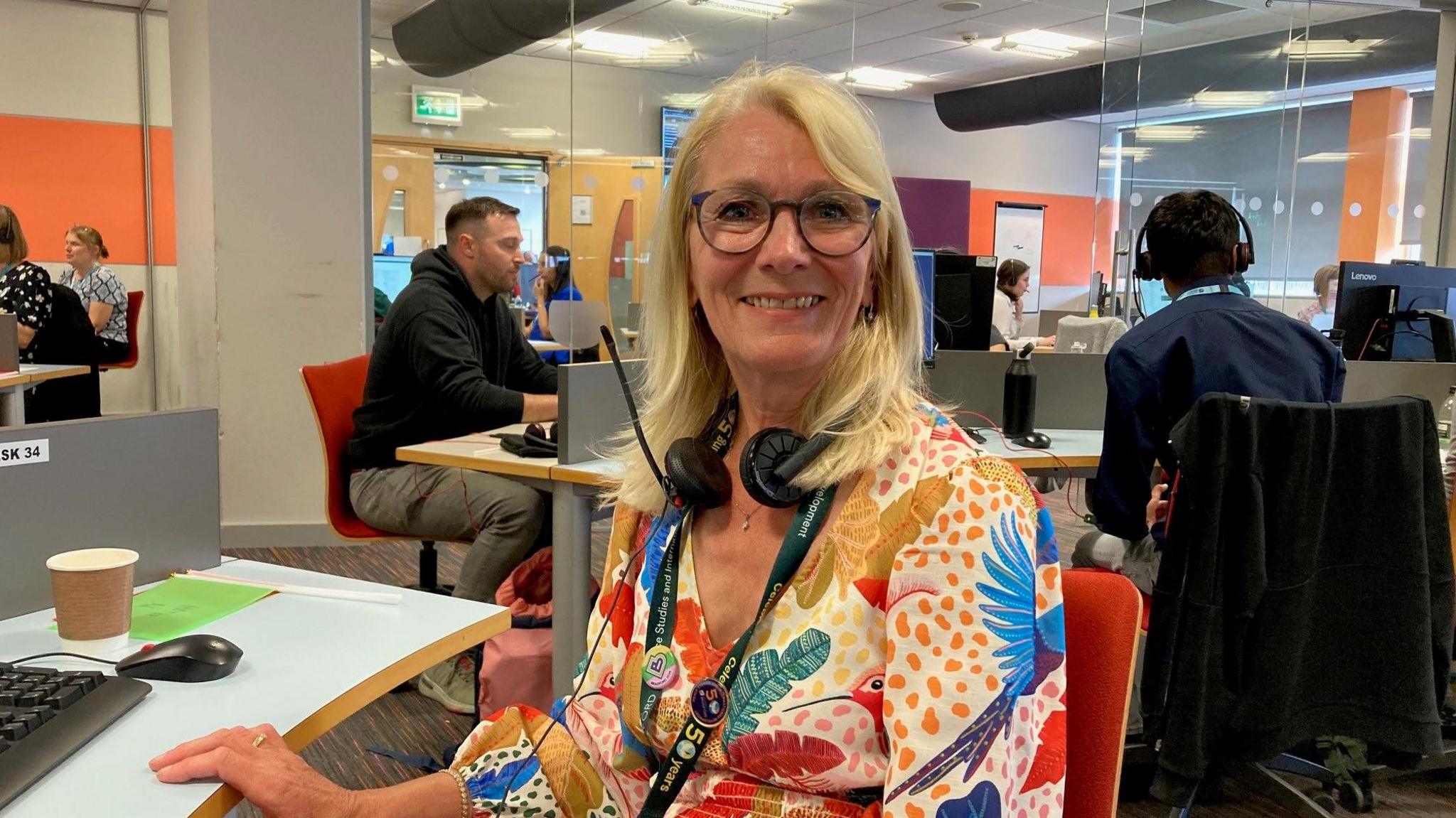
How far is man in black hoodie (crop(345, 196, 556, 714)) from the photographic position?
3020 mm

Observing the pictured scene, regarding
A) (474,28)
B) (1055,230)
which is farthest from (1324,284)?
(1055,230)

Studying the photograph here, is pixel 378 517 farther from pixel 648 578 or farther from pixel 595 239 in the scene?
pixel 595 239

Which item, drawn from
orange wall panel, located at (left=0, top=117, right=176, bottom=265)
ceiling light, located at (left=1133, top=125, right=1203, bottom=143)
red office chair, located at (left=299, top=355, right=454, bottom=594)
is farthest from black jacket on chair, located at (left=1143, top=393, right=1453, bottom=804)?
orange wall panel, located at (left=0, top=117, right=176, bottom=265)

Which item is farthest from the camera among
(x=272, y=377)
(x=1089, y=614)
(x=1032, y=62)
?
(x=1032, y=62)

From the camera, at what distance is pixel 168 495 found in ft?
4.87

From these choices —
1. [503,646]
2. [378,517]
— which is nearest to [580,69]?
[378,517]

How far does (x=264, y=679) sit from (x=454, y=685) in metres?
2.00

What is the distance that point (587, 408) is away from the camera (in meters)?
2.58

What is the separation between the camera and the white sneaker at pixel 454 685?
3031 millimetres

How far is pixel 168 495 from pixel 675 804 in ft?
3.07

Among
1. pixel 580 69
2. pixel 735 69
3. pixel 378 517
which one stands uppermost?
pixel 580 69

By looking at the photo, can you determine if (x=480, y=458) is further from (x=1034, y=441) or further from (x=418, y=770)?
(x=1034, y=441)

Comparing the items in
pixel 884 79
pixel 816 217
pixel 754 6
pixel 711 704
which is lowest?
pixel 711 704

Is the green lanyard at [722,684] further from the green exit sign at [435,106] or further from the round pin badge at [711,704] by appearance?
the green exit sign at [435,106]
